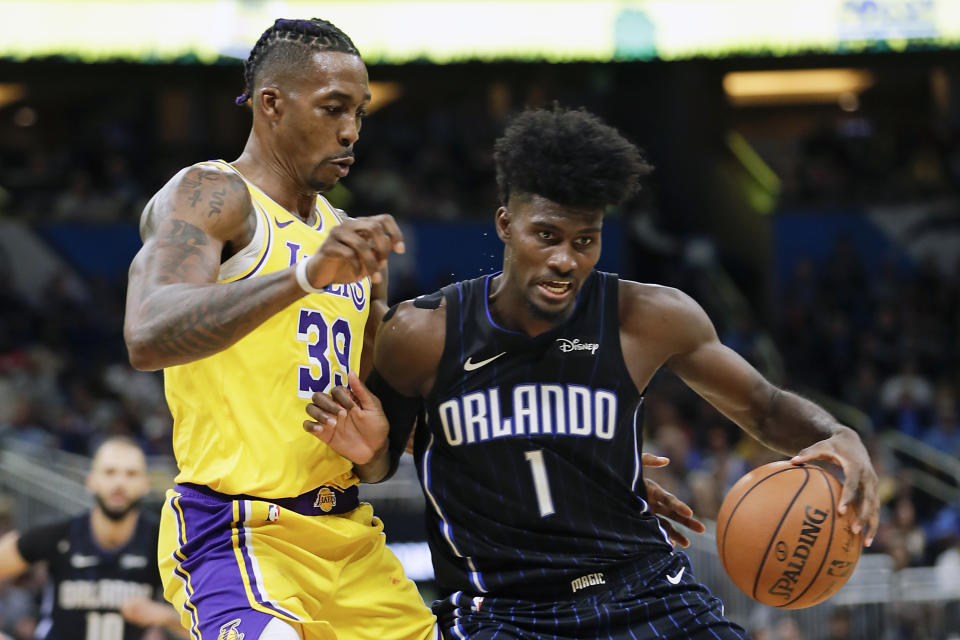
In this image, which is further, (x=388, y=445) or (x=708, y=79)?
(x=708, y=79)

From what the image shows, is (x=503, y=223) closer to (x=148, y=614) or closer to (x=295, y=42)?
(x=295, y=42)

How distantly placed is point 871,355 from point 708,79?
592cm

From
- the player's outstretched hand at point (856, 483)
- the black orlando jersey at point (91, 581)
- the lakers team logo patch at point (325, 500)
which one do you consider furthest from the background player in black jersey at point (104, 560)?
the player's outstretched hand at point (856, 483)

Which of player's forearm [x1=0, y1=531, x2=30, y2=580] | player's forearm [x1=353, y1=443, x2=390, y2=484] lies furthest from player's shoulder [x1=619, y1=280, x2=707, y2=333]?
player's forearm [x1=0, y1=531, x2=30, y2=580]

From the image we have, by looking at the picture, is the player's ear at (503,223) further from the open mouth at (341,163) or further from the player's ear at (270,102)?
the player's ear at (270,102)

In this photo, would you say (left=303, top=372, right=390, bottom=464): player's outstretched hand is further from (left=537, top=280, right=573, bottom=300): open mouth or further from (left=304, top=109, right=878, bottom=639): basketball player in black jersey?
(left=537, top=280, right=573, bottom=300): open mouth

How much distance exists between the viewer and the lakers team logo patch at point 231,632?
3.47 metres

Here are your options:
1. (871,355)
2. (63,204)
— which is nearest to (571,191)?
(871,355)

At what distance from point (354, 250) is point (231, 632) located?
1.18 metres

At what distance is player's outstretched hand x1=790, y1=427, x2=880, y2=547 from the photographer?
12.0ft

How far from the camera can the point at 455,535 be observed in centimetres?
380

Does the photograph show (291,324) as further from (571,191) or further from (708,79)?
(708,79)

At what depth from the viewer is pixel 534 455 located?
12.2ft

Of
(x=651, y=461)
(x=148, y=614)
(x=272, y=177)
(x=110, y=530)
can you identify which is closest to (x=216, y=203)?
(x=272, y=177)
